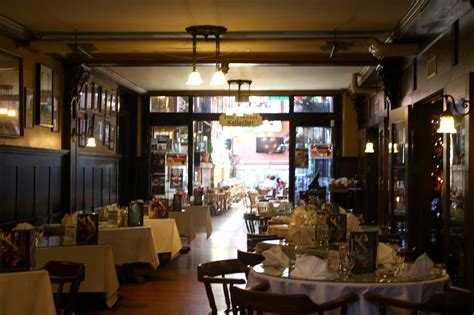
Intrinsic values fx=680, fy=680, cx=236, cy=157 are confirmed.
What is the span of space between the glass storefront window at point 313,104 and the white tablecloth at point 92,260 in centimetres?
933

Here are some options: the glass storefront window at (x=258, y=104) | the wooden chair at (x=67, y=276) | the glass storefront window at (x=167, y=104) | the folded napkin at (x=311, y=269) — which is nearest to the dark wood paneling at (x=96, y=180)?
the glass storefront window at (x=167, y=104)

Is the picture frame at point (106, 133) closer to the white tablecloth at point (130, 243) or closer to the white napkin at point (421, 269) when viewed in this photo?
the white tablecloth at point (130, 243)

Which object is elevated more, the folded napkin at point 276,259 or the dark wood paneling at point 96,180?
the dark wood paneling at point 96,180

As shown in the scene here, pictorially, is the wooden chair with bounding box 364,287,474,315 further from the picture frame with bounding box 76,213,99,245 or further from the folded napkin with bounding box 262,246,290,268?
the picture frame with bounding box 76,213,99,245

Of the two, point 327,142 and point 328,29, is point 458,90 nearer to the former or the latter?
point 328,29

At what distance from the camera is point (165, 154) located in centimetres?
1580

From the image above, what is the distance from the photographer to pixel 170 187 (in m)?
16.0

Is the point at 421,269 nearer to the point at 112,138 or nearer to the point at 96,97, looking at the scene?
the point at 96,97

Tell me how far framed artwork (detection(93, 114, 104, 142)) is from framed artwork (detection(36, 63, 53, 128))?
2.03 meters

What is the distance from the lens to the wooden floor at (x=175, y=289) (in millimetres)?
7090

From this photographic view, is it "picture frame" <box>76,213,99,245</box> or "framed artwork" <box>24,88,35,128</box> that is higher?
"framed artwork" <box>24,88,35,128</box>

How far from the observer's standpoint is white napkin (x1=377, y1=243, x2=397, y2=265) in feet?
15.2

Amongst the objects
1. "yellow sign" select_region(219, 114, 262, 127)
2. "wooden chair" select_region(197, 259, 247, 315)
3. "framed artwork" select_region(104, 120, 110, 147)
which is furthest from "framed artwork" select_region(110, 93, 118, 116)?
"wooden chair" select_region(197, 259, 247, 315)

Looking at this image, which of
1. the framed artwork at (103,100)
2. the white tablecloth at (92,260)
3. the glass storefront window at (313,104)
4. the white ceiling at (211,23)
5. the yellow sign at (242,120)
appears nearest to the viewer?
the white tablecloth at (92,260)
